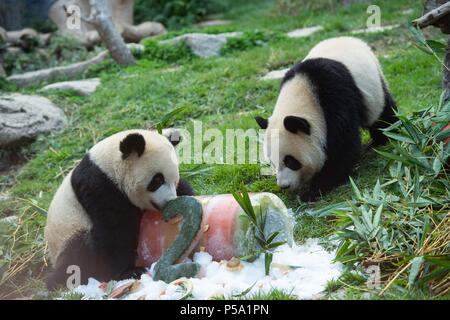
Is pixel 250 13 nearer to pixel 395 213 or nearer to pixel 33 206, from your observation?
pixel 33 206

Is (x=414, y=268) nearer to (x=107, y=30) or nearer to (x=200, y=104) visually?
(x=200, y=104)

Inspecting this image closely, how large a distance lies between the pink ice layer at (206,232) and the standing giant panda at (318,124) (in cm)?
87

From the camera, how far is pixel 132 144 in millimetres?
4535

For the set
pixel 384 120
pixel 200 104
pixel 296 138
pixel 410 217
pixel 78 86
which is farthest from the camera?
pixel 78 86

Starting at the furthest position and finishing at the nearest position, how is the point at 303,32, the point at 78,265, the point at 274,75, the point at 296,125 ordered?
the point at 303,32
the point at 274,75
the point at 296,125
the point at 78,265

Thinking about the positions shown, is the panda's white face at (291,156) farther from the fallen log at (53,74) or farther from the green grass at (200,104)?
the fallen log at (53,74)

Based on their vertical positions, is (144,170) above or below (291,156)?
above

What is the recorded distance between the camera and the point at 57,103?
948 centimetres

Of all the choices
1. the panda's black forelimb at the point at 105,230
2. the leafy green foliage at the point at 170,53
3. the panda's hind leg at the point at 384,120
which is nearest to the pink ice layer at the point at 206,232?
the panda's black forelimb at the point at 105,230

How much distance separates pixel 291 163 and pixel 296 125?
0.37 meters

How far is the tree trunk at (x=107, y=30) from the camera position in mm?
10391

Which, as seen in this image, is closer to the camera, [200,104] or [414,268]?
[414,268]

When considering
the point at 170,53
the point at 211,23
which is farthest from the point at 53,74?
the point at 211,23

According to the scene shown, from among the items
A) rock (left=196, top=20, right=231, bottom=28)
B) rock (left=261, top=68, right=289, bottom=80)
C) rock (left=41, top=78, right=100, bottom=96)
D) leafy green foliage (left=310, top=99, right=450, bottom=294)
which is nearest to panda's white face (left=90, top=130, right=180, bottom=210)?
leafy green foliage (left=310, top=99, right=450, bottom=294)
